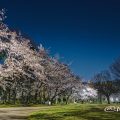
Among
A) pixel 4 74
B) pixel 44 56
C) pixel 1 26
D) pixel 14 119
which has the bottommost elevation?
pixel 14 119

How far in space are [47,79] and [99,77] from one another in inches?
2486

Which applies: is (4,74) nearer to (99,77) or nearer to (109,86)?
(109,86)

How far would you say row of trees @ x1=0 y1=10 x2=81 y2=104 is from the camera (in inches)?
1588

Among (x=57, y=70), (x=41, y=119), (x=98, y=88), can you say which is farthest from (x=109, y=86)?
(x=41, y=119)

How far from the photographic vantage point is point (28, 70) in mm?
56312

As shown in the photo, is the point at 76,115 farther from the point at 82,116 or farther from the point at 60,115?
the point at 82,116

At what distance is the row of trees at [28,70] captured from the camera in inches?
1588

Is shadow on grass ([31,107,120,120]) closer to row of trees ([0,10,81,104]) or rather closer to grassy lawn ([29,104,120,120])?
grassy lawn ([29,104,120,120])

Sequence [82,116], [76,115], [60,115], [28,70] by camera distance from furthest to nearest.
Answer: [28,70] < [60,115] < [76,115] < [82,116]

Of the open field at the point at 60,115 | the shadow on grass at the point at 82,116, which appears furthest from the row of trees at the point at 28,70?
the shadow on grass at the point at 82,116

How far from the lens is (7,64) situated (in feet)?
129

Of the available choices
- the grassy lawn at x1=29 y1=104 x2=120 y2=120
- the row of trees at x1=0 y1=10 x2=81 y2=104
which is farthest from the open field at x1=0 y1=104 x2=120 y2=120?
the row of trees at x1=0 y1=10 x2=81 y2=104

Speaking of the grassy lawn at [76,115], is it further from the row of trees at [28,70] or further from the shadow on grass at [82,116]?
the row of trees at [28,70]

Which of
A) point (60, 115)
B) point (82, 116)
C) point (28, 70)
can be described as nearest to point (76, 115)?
point (60, 115)
